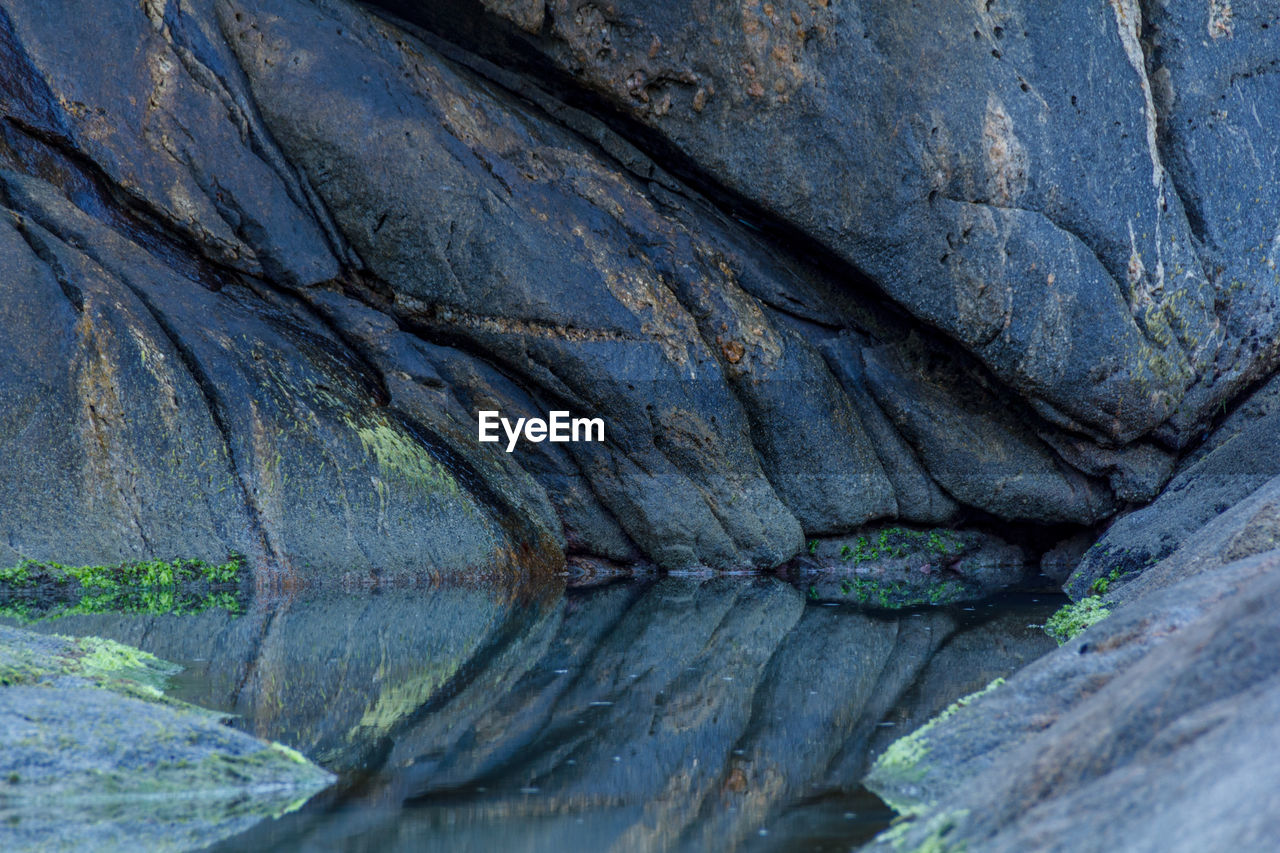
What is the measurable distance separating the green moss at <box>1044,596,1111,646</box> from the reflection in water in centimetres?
20

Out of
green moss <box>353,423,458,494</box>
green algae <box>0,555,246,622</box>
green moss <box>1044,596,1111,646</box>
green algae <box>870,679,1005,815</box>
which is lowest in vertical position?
green algae <box>870,679,1005,815</box>

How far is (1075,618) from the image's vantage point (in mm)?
8594

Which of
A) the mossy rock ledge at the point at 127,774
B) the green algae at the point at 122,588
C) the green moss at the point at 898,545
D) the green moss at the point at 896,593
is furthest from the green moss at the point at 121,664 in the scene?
the green moss at the point at 898,545

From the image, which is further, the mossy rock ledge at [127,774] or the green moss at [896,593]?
the green moss at [896,593]

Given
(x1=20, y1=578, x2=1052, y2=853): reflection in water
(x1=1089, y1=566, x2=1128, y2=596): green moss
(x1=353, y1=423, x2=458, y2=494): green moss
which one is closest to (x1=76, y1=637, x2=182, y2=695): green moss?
(x1=20, y1=578, x2=1052, y2=853): reflection in water

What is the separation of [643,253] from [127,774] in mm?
8983

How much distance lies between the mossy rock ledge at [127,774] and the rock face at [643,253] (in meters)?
5.86

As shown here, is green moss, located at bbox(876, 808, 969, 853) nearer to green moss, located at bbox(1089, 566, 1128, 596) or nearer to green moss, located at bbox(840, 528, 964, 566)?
green moss, located at bbox(1089, 566, 1128, 596)

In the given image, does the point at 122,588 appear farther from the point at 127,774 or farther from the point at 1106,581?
the point at 1106,581

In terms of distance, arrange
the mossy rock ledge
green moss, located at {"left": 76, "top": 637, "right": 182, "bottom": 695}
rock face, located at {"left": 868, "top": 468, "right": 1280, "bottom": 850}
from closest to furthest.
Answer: rock face, located at {"left": 868, "top": 468, "right": 1280, "bottom": 850}, the mossy rock ledge, green moss, located at {"left": 76, "top": 637, "right": 182, "bottom": 695}

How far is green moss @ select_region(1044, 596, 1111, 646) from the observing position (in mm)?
8146

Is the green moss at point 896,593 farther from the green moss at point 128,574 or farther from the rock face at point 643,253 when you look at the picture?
the green moss at point 128,574

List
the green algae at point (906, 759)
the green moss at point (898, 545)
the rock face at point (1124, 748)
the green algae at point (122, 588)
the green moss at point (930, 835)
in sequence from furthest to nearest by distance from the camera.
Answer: the green moss at point (898, 545) < the green algae at point (122, 588) < the green algae at point (906, 759) < the green moss at point (930, 835) < the rock face at point (1124, 748)

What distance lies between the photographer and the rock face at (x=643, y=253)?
36.6ft
